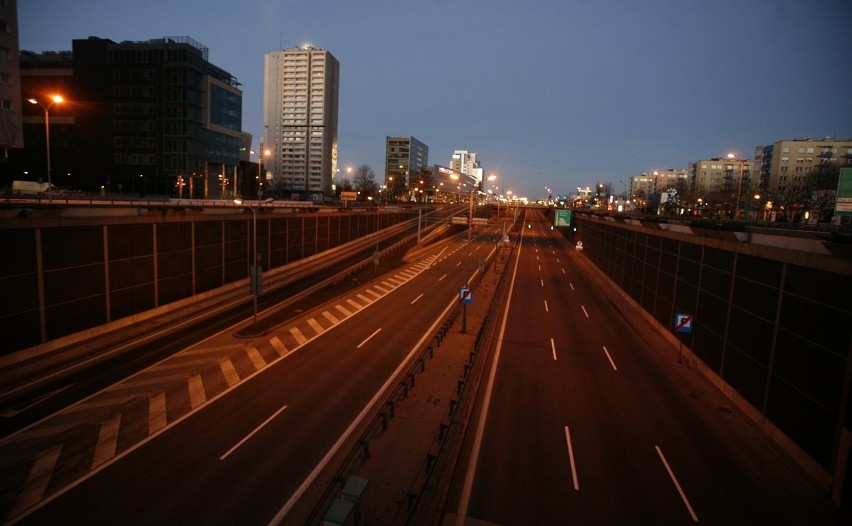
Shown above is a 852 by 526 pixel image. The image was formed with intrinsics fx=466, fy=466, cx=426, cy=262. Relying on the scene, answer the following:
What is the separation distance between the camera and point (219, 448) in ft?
41.8

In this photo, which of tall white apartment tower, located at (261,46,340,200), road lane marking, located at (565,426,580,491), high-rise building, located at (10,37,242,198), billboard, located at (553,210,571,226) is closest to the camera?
road lane marking, located at (565,426,580,491)

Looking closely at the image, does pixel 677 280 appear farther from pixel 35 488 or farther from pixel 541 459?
pixel 35 488

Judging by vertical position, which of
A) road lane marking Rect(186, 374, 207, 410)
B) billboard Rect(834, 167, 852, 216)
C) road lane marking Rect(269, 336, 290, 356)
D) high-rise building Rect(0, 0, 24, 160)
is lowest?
road lane marking Rect(269, 336, 290, 356)

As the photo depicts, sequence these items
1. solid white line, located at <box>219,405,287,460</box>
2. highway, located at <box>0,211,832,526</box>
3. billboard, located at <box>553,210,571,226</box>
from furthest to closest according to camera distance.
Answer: billboard, located at <box>553,210,571,226</box>
solid white line, located at <box>219,405,287,460</box>
highway, located at <box>0,211,832,526</box>

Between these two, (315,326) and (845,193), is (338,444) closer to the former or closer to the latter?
(315,326)

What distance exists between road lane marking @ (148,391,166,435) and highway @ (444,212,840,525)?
903 centimetres

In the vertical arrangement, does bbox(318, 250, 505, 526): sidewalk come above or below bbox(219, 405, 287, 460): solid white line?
above

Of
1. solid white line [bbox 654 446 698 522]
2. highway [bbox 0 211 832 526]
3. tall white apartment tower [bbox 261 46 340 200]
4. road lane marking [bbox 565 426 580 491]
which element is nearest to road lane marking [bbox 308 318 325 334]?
highway [bbox 0 211 832 526]

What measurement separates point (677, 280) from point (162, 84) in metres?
91.2

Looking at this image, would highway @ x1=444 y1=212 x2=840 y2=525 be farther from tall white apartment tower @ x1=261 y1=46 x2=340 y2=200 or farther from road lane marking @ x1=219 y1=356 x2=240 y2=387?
tall white apartment tower @ x1=261 y1=46 x2=340 y2=200

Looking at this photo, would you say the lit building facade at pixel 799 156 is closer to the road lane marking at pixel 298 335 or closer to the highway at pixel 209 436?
the road lane marking at pixel 298 335

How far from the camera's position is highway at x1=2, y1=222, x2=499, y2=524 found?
406 inches

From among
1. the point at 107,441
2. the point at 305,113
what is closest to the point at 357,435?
the point at 107,441

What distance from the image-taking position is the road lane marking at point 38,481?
10.2m
